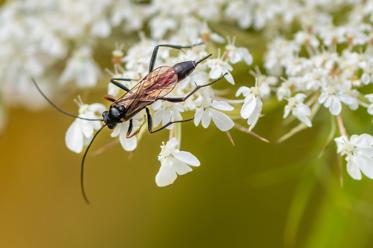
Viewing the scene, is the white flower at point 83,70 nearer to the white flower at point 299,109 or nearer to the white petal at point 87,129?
the white petal at point 87,129

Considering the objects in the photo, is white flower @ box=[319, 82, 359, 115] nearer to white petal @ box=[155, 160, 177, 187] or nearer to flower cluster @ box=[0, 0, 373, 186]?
flower cluster @ box=[0, 0, 373, 186]

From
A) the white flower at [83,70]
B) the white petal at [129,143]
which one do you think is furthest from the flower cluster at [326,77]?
the white flower at [83,70]

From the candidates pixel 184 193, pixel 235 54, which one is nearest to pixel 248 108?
pixel 235 54

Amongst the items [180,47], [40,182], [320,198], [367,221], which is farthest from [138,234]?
[180,47]

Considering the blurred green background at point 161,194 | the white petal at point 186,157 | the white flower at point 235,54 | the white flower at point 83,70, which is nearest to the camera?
the white petal at point 186,157

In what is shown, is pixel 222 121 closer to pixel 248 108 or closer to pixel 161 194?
pixel 248 108

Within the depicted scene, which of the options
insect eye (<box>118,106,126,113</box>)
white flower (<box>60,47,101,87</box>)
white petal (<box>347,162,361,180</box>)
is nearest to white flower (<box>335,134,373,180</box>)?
white petal (<box>347,162,361,180</box>)
